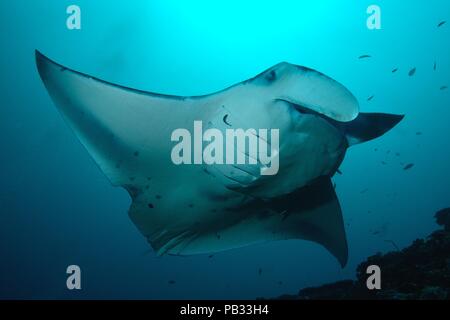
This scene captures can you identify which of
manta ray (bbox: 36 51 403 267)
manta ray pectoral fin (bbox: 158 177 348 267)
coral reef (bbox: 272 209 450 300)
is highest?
manta ray (bbox: 36 51 403 267)

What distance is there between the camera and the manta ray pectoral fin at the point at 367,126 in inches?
117

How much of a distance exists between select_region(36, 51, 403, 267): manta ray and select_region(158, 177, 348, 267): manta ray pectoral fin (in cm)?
1

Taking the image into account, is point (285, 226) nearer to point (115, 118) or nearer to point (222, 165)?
point (222, 165)

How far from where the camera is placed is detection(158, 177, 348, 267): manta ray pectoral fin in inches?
136

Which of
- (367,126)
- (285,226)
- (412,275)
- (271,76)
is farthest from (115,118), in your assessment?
(412,275)

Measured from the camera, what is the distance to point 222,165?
2.74 m

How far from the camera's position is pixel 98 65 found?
14156mm

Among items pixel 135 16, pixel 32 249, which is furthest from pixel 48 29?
pixel 32 249

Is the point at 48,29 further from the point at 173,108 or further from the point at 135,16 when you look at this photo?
the point at 173,108

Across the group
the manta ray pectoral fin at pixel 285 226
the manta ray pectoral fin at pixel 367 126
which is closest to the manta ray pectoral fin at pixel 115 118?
the manta ray pectoral fin at pixel 285 226

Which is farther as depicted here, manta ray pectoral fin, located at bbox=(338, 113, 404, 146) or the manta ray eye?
manta ray pectoral fin, located at bbox=(338, 113, 404, 146)

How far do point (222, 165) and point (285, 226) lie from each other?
1.38 meters

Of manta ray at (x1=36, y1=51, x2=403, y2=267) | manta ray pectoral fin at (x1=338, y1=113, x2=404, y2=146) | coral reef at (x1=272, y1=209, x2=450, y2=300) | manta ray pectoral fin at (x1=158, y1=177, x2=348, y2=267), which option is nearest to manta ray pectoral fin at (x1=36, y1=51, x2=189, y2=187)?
manta ray at (x1=36, y1=51, x2=403, y2=267)

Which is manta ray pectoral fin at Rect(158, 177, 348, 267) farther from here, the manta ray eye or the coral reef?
the manta ray eye
